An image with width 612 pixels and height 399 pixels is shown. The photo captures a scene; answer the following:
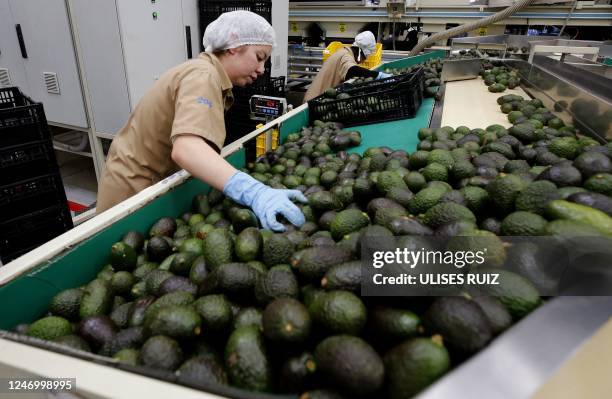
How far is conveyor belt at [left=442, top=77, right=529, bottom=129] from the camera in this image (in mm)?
3398

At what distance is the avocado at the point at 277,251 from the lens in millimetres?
1427

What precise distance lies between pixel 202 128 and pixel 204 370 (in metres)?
1.43

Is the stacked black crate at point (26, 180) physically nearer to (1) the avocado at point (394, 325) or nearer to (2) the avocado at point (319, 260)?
(2) the avocado at point (319, 260)

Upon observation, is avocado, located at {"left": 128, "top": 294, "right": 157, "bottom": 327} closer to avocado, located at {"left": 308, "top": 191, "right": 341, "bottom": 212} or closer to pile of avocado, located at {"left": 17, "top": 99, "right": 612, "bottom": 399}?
pile of avocado, located at {"left": 17, "top": 99, "right": 612, "bottom": 399}

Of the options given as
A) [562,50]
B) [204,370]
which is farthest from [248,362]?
[562,50]

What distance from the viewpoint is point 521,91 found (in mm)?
4430

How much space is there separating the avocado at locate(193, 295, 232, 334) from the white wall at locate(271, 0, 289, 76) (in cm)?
517

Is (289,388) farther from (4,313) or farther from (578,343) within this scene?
(4,313)

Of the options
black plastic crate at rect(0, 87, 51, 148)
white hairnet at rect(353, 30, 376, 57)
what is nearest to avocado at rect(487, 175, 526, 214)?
black plastic crate at rect(0, 87, 51, 148)

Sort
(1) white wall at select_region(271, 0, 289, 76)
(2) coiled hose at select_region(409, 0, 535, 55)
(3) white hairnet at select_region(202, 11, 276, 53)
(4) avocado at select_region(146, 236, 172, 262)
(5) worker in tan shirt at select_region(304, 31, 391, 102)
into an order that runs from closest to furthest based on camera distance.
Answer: (4) avocado at select_region(146, 236, 172, 262)
(3) white hairnet at select_region(202, 11, 276, 53)
(5) worker in tan shirt at select_region(304, 31, 391, 102)
(1) white wall at select_region(271, 0, 289, 76)
(2) coiled hose at select_region(409, 0, 535, 55)

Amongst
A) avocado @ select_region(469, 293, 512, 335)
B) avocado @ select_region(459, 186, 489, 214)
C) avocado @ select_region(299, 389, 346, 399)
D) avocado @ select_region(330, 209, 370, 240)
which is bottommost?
avocado @ select_region(299, 389, 346, 399)

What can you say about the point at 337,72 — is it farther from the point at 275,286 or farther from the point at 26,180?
the point at 275,286

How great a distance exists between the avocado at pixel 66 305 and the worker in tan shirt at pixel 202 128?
34.0 inches

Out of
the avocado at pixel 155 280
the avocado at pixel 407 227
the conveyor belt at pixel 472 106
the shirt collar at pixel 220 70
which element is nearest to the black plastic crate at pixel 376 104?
the conveyor belt at pixel 472 106
